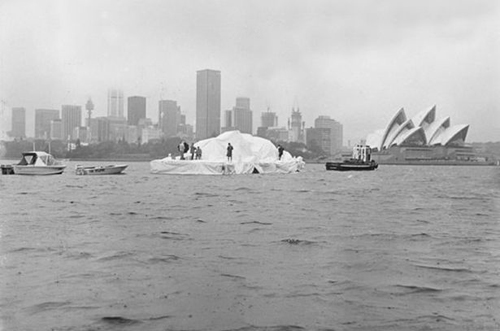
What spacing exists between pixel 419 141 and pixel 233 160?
62.0m

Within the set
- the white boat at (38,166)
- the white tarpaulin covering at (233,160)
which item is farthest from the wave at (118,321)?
the white boat at (38,166)

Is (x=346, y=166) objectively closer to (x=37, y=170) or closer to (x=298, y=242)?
(x=37, y=170)

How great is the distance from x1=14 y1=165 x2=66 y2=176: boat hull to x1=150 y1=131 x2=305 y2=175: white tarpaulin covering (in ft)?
19.9

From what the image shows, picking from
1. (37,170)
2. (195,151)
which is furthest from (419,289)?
(195,151)

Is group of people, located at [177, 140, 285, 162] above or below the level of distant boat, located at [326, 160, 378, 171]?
above

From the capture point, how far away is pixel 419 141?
3656 inches

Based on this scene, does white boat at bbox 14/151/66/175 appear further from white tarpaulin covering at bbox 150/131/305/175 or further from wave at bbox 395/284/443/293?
wave at bbox 395/284/443/293

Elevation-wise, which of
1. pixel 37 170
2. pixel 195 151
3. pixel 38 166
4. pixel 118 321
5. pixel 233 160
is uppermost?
pixel 195 151

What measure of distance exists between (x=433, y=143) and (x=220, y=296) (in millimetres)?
93631

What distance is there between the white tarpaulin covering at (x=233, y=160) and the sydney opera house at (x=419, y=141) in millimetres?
51935

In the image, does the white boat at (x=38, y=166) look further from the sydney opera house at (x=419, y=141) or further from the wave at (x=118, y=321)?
the sydney opera house at (x=419, y=141)

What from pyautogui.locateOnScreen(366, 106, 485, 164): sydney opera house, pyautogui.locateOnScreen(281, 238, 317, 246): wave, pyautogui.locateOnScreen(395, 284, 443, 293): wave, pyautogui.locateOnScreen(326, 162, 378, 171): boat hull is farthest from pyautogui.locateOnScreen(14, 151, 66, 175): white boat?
pyautogui.locateOnScreen(366, 106, 485, 164): sydney opera house

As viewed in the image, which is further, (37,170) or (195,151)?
(195,151)

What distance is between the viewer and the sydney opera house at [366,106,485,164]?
90.8m
